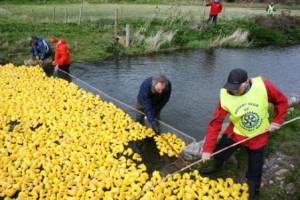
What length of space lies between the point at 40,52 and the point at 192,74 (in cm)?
519

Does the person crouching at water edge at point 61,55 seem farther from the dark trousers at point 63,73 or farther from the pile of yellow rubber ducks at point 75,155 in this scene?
the pile of yellow rubber ducks at point 75,155

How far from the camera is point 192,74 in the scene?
544 inches

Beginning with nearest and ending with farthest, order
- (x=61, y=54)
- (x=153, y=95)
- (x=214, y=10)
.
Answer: (x=153, y=95) < (x=61, y=54) < (x=214, y=10)

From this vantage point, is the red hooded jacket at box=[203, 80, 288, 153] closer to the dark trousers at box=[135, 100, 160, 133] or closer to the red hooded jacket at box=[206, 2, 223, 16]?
the dark trousers at box=[135, 100, 160, 133]

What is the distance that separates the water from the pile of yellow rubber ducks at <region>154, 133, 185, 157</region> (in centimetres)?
80

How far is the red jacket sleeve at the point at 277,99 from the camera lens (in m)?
5.12

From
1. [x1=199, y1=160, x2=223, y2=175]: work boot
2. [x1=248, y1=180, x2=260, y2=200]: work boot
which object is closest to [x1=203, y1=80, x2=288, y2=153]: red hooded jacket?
[x1=248, y1=180, x2=260, y2=200]: work boot

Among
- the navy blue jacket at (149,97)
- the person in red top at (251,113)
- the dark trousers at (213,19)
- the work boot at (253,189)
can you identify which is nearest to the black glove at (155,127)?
the navy blue jacket at (149,97)

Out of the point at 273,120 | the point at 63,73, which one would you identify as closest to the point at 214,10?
the point at 63,73

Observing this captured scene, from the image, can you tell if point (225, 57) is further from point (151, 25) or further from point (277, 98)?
point (277, 98)

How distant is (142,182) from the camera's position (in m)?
6.23

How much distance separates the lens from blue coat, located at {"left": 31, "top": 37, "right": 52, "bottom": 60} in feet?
42.3

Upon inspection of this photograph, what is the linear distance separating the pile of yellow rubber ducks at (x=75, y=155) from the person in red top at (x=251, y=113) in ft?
2.13

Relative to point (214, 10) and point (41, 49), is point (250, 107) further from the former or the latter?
point (214, 10)
